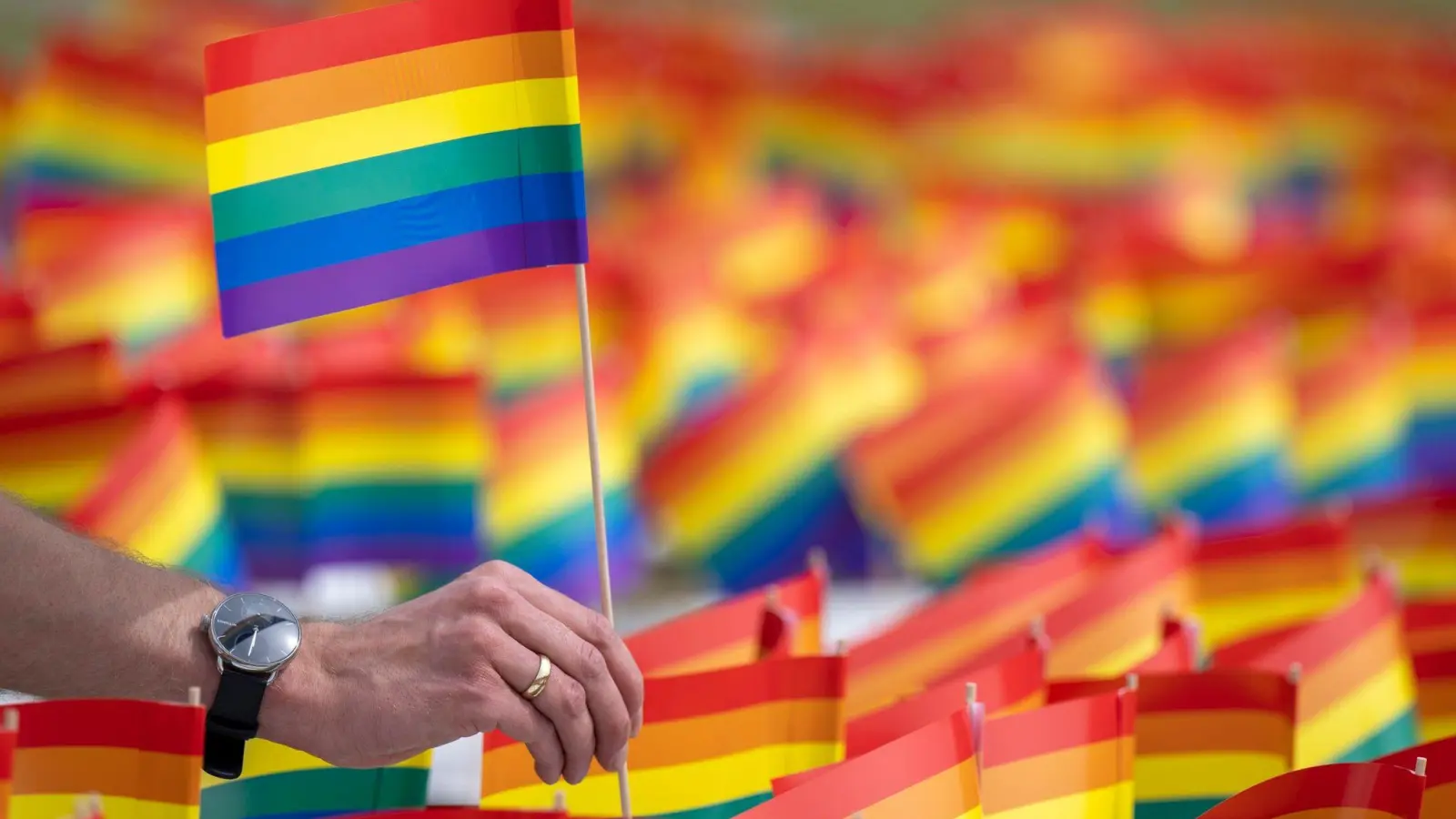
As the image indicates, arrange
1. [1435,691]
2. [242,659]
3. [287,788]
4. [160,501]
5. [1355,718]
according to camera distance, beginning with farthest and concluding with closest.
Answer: [160,501], [1435,691], [1355,718], [287,788], [242,659]

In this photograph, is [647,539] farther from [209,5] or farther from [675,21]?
[675,21]

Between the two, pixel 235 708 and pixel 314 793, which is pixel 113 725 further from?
pixel 314 793

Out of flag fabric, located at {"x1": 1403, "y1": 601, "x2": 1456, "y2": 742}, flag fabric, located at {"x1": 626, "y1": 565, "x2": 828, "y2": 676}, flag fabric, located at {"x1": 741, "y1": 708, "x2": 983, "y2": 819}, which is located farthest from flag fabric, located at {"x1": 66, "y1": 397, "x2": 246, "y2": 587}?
flag fabric, located at {"x1": 1403, "y1": 601, "x2": 1456, "y2": 742}

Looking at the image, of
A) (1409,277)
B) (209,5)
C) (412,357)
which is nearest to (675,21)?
→ (209,5)

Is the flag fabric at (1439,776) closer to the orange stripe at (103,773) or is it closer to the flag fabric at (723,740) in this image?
the flag fabric at (723,740)

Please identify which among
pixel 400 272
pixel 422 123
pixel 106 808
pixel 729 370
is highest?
pixel 729 370

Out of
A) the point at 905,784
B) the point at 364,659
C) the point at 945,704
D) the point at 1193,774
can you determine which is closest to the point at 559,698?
the point at 364,659

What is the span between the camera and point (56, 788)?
1190mm

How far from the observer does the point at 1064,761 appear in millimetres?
1318

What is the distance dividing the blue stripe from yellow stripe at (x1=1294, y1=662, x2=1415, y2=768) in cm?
73

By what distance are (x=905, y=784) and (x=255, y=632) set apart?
1.44 feet

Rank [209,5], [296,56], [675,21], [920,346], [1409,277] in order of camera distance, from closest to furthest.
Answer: [296,56], [920,346], [1409,277], [209,5], [675,21]

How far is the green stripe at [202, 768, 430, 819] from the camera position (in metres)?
1.29

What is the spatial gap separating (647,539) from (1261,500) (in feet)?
3.21
